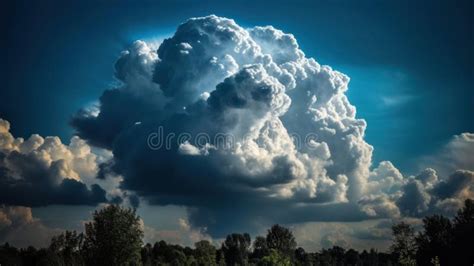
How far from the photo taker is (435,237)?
152 m

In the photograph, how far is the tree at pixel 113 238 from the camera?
344 ft

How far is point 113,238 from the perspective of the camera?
105 m

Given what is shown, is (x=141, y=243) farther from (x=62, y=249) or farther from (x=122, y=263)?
(x=62, y=249)

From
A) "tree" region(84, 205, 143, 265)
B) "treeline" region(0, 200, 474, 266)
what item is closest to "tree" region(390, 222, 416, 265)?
"treeline" region(0, 200, 474, 266)

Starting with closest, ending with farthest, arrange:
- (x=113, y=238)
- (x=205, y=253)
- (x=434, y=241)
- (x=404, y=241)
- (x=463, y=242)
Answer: (x=404, y=241)
(x=113, y=238)
(x=463, y=242)
(x=434, y=241)
(x=205, y=253)

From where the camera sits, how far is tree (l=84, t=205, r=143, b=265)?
105 metres

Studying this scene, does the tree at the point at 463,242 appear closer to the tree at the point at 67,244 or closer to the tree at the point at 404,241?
the tree at the point at 404,241

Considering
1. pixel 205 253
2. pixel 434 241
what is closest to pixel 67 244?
pixel 205 253

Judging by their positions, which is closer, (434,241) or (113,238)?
(113,238)

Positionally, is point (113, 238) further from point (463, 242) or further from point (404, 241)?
point (463, 242)

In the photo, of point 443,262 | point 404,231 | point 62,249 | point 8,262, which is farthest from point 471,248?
point 8,262

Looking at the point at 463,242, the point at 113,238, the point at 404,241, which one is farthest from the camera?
the point at 463,242

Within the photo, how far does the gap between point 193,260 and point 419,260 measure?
263 feet

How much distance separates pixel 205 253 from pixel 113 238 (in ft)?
264
